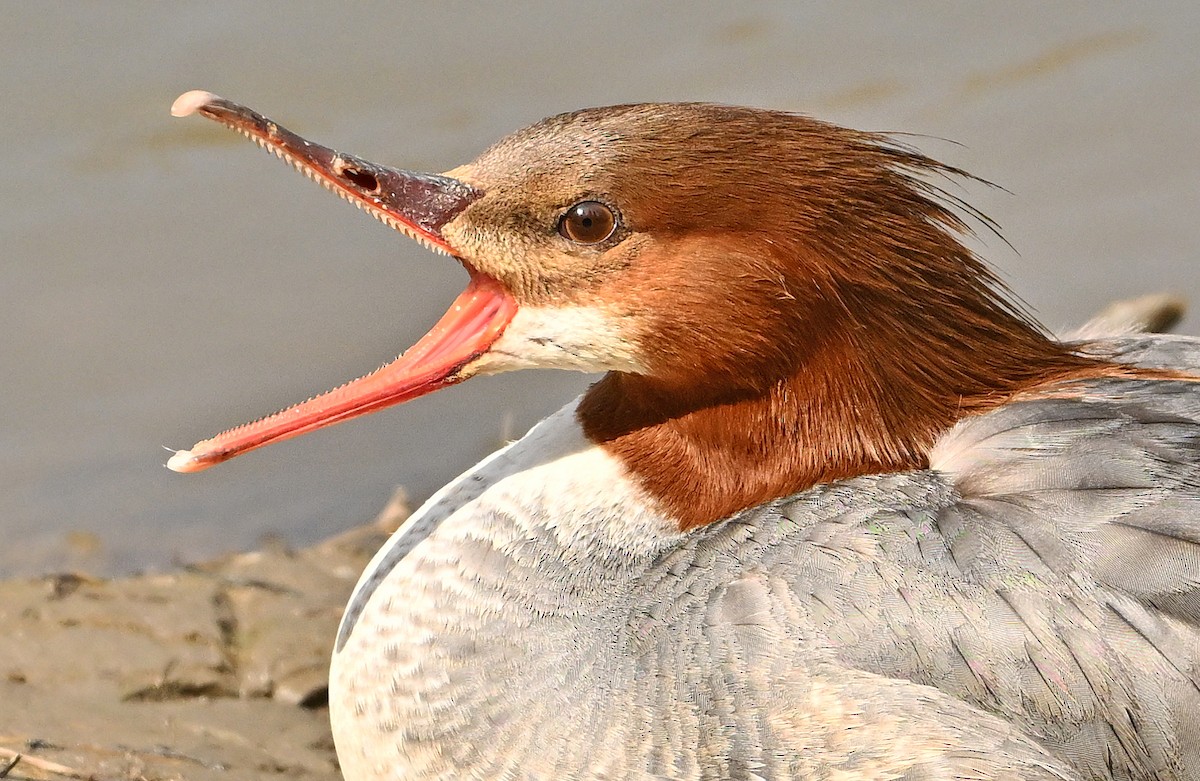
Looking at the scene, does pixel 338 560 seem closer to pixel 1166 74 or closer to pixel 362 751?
pixel 362 751

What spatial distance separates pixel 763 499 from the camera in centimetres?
350

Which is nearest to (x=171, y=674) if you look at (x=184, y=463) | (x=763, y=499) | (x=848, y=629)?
(x=184, y=463)

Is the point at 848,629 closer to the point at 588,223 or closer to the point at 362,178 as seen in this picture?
the point at 588,223

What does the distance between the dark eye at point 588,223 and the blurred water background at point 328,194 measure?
2.35 metres

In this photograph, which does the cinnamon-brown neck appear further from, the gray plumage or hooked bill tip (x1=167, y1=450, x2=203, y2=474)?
hooked bill tip (x1=167, y1=450, x2=203, y2=474)

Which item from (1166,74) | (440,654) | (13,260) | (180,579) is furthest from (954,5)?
(440,654)

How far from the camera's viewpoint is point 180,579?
4855 mm

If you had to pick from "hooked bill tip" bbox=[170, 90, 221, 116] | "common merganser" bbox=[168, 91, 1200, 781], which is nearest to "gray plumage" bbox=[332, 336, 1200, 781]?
"common merganser" bbox=[168, 91, 1200, 781]

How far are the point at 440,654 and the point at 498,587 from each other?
0.20m

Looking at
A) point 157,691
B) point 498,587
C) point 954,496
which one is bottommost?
point 157,691

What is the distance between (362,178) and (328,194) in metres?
3.88

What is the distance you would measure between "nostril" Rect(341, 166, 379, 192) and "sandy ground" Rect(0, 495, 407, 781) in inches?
63.1

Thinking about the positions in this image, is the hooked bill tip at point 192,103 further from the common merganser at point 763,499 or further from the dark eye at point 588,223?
the dark eye at point 588,223

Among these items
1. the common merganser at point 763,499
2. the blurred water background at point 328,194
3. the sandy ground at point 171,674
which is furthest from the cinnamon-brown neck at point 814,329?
the blurred water background at point 328,194
